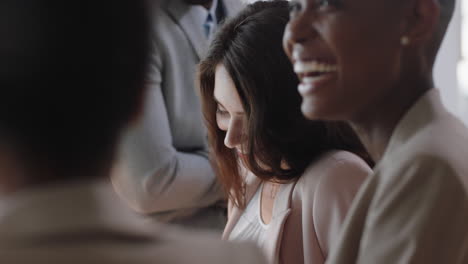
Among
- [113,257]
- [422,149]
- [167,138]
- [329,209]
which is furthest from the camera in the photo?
[167,138]

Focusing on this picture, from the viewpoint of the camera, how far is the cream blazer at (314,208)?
1.28 m

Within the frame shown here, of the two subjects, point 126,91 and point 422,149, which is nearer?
point 126,91

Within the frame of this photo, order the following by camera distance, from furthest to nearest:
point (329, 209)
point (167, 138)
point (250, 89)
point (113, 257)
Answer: point (167, 138), point (250, 89), point (329, 209), point (113, 257)

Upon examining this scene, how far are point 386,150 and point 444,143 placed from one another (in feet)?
0.30

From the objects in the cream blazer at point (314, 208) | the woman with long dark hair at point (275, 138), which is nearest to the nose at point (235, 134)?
the woman with long dark hair at point (275, 138)

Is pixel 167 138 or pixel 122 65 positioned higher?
pixel 122 65

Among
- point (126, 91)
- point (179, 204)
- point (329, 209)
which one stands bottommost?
point (179, 204)

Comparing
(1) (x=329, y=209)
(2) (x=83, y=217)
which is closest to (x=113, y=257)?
(2) (x=83, y=217)

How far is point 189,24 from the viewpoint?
1842 millimetres

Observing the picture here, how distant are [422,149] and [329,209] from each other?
0.49 meters

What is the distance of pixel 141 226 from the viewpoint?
1.95 ft

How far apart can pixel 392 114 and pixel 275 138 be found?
0.54 meters

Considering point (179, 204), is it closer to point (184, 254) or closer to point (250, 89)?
point (250, 89)

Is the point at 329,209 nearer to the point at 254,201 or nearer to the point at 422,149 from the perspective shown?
the point at 254,201
